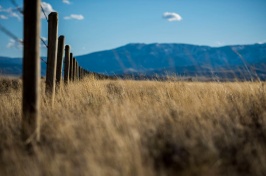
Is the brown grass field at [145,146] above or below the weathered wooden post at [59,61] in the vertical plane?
below

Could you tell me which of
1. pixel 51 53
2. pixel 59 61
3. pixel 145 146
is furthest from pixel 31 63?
pixel 59 61

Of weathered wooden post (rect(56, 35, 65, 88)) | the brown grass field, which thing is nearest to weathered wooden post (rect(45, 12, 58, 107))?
weathered wooden post (rect(56, 35, 65, 88))

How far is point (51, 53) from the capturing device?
558 centimetres

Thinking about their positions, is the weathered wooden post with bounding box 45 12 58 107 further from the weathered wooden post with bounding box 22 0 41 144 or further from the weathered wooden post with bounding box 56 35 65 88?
the weathered wooden post with bounding box 22 0 41 144

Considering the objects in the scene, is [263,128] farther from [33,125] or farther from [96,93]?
[96,93]

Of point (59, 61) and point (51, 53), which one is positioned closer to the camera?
point (51, 53)

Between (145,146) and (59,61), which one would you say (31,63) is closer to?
(145,146)

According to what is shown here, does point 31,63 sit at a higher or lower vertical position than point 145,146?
higher

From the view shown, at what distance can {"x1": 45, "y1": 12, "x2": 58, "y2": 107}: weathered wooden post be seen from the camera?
5582mm

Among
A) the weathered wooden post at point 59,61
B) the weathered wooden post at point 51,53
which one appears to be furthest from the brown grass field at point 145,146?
the weathered wooden post at point 59,61

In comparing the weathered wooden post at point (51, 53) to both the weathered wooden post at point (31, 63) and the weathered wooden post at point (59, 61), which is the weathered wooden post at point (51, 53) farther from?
the weathered wooden post at point (31, 63)

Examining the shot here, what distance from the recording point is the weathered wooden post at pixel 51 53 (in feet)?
18.3

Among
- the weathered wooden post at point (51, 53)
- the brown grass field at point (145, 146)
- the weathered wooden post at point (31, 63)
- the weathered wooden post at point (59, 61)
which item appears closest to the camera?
the brown grass field at point (145, 146)

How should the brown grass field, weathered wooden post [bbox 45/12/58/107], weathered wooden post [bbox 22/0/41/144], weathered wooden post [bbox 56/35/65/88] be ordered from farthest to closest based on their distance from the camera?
1. weathered wooden post [bbox 56/35/65/88]
2. weathered wooden post [bbox 45/12/58/107]
3. weathered wooden post [bbox 22/0/41/144]
4. the brown grass field
